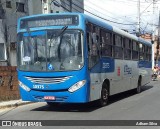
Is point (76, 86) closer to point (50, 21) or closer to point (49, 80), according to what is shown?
point (49, 80)

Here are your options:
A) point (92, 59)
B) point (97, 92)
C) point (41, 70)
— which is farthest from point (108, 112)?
point (41, 70)

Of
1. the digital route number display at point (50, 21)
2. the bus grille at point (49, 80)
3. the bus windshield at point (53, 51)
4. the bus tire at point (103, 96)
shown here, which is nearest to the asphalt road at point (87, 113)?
the bus tire at point (103, 96)

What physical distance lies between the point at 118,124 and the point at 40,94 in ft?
10.9

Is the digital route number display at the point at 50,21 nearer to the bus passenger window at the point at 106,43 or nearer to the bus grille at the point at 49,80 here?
the bus grille at the point at 49,80

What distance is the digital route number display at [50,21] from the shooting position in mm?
11992

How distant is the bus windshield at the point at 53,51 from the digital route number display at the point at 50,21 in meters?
0.30

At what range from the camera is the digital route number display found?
11992 mm

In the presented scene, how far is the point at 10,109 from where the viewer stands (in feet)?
45.0

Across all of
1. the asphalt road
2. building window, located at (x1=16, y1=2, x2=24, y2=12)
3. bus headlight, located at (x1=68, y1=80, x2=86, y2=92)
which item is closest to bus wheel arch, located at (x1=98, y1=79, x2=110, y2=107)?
the asphalt road

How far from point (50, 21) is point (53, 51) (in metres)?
1.07

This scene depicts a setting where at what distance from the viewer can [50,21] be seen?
1215cm

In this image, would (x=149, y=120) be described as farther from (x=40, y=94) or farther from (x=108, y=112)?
(x=40, y=94)

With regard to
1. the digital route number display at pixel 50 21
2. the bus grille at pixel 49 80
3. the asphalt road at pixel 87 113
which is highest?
the digital route number display at pixel 50 21

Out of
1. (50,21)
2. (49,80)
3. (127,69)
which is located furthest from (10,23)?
(49,80)
